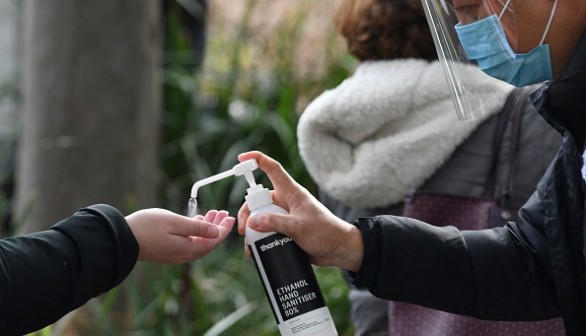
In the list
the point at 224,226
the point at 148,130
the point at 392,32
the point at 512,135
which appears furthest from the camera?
the point at 148,130

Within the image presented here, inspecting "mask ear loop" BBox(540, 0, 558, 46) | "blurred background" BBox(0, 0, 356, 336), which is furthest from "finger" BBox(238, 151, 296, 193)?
"blurred background" BBox(0, 0, 356, 336)

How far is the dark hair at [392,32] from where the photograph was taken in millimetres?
3031

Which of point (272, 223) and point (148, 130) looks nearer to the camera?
point (272, 223)

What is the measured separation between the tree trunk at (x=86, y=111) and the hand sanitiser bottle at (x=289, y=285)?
2432 millimetres

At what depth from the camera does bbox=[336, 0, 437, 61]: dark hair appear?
3031 millimetres

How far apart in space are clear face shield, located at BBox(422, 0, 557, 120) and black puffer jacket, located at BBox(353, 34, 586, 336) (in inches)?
3.1

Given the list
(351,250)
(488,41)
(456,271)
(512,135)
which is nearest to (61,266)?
(351,250)

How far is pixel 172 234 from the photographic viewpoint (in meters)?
2.32

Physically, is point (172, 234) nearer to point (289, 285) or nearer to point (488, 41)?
point (289, 285)

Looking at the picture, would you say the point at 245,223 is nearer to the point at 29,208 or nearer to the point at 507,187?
the point at 507,187

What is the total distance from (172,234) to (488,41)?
28.9 inches

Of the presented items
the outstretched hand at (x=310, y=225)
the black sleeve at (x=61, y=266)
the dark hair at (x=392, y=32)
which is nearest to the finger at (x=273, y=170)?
the outstretched hand at (x=310, y=225)

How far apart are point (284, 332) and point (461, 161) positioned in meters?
0.90

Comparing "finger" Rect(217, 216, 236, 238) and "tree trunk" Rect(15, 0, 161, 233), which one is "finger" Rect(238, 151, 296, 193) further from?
"tree trunk" Rect(15, 0, 161, 233)
